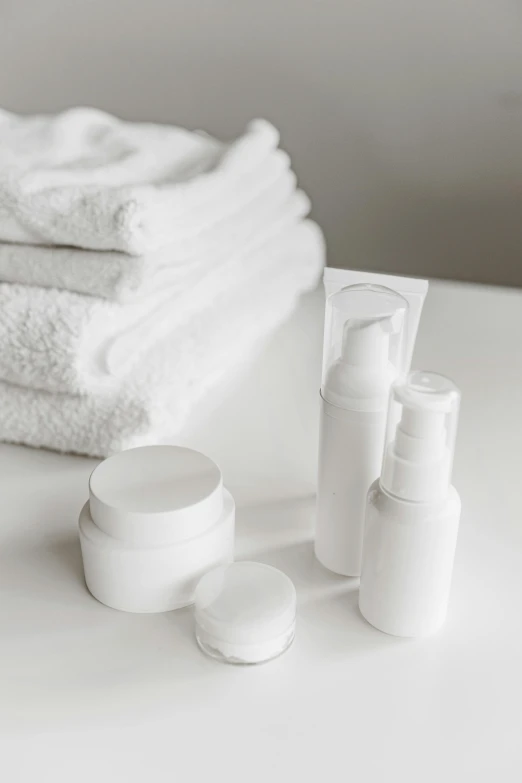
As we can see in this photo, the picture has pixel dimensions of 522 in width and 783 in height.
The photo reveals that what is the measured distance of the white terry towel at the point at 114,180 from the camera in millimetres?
617

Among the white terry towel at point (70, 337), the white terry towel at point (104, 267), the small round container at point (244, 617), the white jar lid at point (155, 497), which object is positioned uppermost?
the white terry towel at point (104, 267)

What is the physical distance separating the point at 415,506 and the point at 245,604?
11 cm

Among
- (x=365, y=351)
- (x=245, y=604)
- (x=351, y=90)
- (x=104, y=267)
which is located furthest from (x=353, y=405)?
(x=351, y=90)

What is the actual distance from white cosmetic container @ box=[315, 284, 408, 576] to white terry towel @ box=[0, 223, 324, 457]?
0.56ft

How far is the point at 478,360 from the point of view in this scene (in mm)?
836

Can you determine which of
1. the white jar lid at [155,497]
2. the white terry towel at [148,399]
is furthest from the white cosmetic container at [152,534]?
the white terry towel at [148,399]

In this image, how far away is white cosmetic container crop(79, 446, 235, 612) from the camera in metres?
0.48

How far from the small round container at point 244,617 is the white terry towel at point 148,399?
0.19m

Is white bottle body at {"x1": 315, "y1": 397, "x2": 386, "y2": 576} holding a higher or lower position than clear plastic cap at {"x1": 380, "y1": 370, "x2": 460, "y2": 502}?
lower

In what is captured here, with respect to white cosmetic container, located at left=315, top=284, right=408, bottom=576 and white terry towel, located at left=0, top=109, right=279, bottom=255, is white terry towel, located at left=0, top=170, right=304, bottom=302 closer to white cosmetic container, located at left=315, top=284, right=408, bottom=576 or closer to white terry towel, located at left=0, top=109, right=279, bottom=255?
white terry towel, located at left=0, top=109, right=279, bottom=255

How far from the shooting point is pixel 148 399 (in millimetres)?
626

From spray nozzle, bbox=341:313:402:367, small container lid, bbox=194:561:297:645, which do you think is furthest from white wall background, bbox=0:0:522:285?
small container lid, bbox=194:561:297:645

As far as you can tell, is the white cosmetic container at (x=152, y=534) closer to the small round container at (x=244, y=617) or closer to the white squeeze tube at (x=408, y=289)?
the small round container at (x=244, y=617)

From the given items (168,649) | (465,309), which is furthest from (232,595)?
(465,309)
